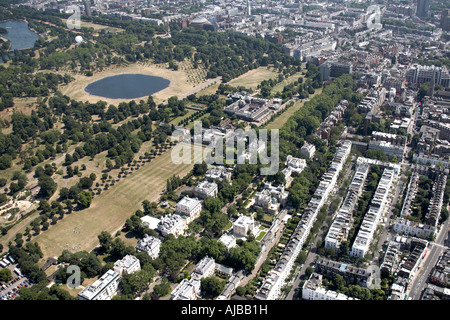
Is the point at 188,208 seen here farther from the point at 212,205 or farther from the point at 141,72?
the point at 141,72

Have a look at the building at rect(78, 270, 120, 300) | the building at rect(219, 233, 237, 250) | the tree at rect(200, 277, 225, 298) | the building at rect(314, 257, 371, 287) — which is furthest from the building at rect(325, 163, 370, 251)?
the building at rect(78, 270, 120, 300)

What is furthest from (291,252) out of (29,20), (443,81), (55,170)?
(29,20)

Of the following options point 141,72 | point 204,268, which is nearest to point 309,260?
point 204,268

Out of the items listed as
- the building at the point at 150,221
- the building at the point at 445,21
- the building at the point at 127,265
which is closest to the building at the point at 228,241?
the building at the point at 150,221

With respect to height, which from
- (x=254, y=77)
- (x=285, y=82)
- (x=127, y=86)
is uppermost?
(x=127, y=86)

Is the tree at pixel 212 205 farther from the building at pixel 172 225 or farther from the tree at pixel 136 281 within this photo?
the tree at pixel 136 281
